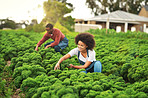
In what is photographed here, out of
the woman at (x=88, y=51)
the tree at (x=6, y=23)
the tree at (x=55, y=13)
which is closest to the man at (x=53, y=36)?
the woman at (x=88, y=51)

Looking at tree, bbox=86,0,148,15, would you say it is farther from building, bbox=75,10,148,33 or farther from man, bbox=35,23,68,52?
man, bbox=35,23,68,52

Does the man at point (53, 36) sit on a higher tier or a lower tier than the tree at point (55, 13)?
lower

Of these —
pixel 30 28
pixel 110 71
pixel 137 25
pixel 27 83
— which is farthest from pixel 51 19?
pixel 27 83

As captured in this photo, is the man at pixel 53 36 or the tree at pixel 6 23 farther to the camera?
the tree at pixel 6 23

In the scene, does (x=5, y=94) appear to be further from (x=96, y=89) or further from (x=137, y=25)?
(x=137, y=25)

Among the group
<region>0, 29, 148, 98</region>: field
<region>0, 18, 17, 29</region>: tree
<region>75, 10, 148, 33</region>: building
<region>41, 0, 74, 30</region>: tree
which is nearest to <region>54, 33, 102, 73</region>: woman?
<region>0, 29, 148, 98</region>: field

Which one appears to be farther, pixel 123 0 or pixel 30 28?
pixel 123 0

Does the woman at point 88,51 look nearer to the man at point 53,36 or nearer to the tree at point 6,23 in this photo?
the man at point 53,36

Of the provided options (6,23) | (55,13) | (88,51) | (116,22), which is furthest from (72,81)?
(6,23)

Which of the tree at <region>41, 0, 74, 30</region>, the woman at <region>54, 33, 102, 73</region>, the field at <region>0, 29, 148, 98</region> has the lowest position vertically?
the field at <region>0, 29, 148, 98</region>

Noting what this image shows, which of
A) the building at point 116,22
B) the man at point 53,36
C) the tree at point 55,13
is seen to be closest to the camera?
the man at point 53,36

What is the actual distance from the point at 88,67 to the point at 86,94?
1582mm

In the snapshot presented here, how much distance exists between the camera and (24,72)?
12.5 ft

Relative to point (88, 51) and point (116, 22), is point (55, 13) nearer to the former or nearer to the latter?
point (116, 22)
